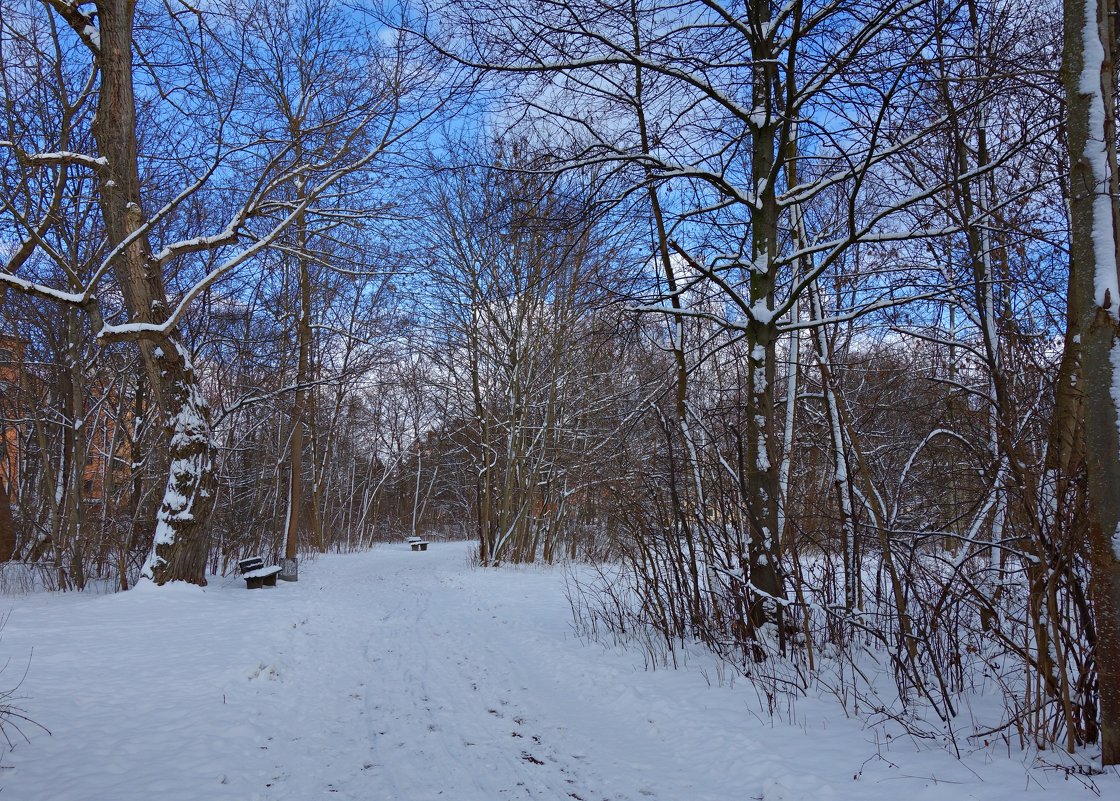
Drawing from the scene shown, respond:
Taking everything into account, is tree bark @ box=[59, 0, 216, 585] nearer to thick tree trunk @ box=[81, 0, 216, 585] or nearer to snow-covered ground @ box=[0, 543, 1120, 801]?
thick tree trunk @ box=[81, 0, 216, 585]

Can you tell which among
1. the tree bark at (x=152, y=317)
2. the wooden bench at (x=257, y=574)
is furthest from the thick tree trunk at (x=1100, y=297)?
the wooden bench at (x=257, y=574)

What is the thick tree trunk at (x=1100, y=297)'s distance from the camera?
2848 millimetres

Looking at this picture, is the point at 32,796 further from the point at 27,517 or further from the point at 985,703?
the point at 27,517

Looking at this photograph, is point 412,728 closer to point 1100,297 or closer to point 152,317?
point 1100,297

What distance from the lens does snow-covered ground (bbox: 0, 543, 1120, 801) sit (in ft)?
11.1

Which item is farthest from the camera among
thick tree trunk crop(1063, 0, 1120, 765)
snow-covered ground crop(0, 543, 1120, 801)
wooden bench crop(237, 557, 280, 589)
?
wooden bench crop(237, 557, 280, 589)

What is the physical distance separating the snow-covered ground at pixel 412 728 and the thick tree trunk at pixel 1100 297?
625 mm

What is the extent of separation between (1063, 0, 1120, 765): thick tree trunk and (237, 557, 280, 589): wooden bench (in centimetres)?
1248

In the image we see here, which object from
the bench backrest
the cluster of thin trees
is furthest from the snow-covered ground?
the bench backrest

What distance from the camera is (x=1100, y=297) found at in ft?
9.57

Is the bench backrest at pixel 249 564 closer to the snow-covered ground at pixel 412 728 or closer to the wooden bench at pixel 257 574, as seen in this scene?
the wooden bench at pixel 257 574

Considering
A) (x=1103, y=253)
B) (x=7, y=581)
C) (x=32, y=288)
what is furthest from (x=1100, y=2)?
(x=7, y=581)

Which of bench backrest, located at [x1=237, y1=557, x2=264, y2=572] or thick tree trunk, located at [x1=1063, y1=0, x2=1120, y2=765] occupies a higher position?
thick tree trunk, located at [x1=1063, y1=0, x2=1120, y2=765]

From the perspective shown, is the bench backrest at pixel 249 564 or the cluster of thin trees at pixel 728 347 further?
the bench backrest at pixel 249 564
